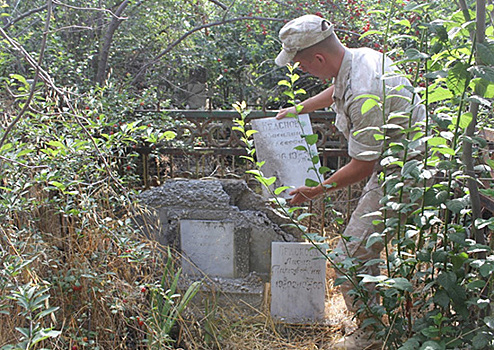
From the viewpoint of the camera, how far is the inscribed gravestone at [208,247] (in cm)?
338

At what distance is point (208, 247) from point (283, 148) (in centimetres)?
89

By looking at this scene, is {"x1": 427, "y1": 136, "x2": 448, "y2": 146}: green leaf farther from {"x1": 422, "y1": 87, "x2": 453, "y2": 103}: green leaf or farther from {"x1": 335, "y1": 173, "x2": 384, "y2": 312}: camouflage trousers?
{"x1": 335, "y1": 173, "x2": 384, "y2": 312}: camouflage trousers

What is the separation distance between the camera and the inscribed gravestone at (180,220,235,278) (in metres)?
3.38

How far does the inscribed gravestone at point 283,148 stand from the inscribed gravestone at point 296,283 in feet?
1.55

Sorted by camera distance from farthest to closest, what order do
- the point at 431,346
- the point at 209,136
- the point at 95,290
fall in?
1. the point at 209,136
2. the point at 95,290
3. the point at 431,346

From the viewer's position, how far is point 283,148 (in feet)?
11.5

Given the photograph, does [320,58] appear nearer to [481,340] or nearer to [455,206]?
[455,206]

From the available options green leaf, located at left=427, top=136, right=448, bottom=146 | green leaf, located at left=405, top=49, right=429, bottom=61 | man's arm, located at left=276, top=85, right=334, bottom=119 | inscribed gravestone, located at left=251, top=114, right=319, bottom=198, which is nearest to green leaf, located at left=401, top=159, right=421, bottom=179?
green leaf, located at left=427, top=136, right=448, bottom=146

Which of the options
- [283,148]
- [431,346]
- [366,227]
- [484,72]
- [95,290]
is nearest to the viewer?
[484,72]

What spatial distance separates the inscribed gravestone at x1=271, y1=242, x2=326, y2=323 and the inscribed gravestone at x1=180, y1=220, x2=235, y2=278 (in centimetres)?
32

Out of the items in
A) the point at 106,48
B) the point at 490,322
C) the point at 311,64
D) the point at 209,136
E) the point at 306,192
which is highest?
the point at 106,48

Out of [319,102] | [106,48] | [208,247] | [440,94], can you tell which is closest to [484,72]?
[440,94]

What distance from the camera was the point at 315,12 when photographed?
571 cm

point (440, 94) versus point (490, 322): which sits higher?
point (440, 94)
